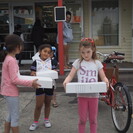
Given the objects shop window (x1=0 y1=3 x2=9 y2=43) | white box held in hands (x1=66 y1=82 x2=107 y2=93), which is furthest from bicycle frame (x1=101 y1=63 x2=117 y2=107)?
shop window (x1=0 y1=3 x2=9 y2=43)

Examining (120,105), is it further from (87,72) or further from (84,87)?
(84,87)

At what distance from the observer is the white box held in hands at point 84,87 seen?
330 cm

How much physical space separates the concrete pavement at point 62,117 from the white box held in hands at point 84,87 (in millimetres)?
1255

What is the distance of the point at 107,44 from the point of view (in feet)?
33.4

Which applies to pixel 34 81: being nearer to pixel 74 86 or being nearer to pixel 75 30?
pixel 74 86

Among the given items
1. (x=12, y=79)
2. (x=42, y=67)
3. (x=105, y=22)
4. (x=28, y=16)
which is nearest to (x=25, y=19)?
(x=28, y=16)

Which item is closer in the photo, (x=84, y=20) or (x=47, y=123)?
(x=47, y=123)

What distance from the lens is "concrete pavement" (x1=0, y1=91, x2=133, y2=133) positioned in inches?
176

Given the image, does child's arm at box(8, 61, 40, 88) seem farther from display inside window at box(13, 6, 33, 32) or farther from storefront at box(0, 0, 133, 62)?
display inside window at box(13, 6, 33, 32)

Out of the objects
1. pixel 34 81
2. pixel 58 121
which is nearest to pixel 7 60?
pixel 34 81

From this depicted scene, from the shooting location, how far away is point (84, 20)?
1005 centimetres

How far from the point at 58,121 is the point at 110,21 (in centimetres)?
607

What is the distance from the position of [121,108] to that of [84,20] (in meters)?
6.28

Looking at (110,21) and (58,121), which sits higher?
(110,21)
